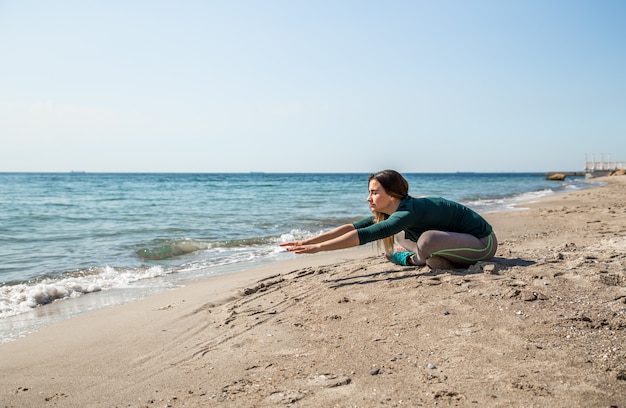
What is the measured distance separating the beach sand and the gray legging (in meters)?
0.19

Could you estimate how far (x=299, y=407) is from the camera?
2.44 meters

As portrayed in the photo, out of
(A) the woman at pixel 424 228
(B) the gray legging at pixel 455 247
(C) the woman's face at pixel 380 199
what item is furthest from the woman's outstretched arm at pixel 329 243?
(B) the gray legging at pixel 455 247

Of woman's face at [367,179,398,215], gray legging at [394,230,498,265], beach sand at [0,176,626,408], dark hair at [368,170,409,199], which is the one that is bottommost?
beach sand at [0,176,626,408]

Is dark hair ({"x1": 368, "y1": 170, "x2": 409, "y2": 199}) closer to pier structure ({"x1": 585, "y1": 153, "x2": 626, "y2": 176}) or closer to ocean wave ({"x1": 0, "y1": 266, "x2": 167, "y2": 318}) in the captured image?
ocean wave ({"x1": 0, "y1": 266, "x2": 167, "y2": 318})

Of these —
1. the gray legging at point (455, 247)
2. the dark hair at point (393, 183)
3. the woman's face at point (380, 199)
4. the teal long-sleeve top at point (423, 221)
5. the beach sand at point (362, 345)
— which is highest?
the dark hair at point (393, 183)

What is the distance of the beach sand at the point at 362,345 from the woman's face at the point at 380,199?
2.35 ft

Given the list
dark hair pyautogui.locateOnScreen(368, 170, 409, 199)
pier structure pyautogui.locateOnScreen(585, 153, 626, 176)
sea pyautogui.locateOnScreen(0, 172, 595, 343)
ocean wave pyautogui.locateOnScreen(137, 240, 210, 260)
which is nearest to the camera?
dark hair pyautogui.locateOnScreen(368, 170, 409, 199)

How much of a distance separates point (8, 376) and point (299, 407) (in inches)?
91.2

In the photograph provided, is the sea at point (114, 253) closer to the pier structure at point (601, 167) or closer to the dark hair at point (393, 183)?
the dark hair at point (393, 183)

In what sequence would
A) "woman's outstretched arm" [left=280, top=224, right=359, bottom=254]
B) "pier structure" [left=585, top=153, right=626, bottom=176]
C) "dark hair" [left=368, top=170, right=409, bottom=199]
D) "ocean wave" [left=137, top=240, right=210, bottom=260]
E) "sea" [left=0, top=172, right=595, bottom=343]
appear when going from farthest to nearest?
"pier structure" [left=585, top=153, right=626, bottom=176]
"ocean wave" [left=137, top=240, right=210, bottom=260]
"sea" [left=0, top=172, right=595, bottom=343]
"dark hair" [left=368, top=170, right=409, bottom=199]
"woman's outstretched arm" [left=280, top=224, right=359, bottom=254]

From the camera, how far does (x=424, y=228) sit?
4.66 m

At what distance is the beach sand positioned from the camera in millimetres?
2541

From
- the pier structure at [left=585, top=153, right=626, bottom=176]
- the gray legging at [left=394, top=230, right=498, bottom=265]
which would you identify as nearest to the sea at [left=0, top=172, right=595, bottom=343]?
the gray legging at [left=394, top=230, right=498, bottom=265]

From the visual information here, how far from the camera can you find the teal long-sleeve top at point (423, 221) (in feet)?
13.8
